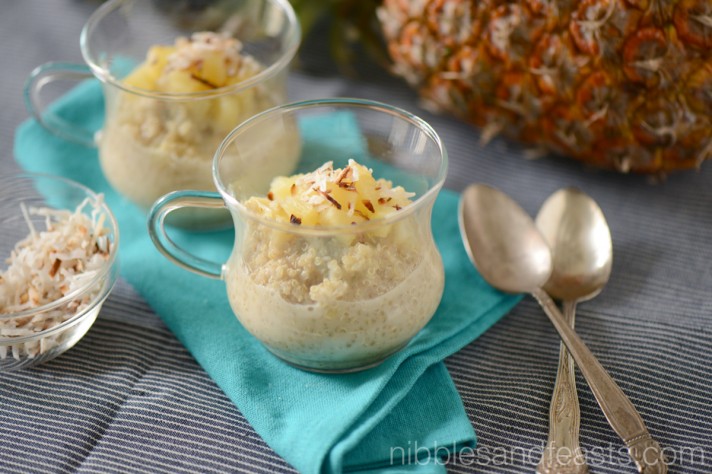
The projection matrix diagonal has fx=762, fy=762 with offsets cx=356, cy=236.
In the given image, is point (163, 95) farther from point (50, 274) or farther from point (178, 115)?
point (50, 274)

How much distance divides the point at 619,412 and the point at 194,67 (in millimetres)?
1039

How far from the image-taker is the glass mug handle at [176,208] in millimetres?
1289

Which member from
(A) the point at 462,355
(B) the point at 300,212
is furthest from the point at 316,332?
(A) the point at 462,355

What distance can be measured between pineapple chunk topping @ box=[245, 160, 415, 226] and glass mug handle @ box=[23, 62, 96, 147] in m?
0.64

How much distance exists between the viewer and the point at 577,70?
5.18 ft

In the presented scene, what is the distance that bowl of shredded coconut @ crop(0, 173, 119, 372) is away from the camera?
1.32 metres

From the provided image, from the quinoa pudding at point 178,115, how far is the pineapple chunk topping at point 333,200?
1.09 feet

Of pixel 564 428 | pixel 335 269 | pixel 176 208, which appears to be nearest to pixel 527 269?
pixel 564 428

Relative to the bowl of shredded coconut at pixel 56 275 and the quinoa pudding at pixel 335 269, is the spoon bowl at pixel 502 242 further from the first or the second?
the bowl of shredded coconut at pixel 56 275

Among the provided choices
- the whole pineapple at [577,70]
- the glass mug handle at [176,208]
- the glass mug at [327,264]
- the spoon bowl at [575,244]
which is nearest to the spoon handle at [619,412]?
the spoon bowl at [575,244]

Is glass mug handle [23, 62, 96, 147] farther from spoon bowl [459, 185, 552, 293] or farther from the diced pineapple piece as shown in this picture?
spoon bowl [459, 185, 552, 293]

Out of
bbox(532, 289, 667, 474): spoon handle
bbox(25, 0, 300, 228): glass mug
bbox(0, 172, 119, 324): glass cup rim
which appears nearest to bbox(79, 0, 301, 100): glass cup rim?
bbox(25, 0, 300, 228): glass mug

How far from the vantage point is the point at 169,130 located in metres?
1.55

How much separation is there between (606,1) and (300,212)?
751 mm
